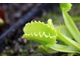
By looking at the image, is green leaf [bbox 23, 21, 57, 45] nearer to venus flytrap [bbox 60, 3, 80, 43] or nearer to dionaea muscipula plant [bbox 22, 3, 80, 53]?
dionaea muscipula plant [bbox 22, 3, 80, 53]

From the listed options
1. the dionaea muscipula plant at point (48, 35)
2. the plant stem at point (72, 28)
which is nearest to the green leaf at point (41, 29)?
the dionaea muscipula plant at point (48, 35)

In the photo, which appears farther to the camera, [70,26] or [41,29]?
[70,26]

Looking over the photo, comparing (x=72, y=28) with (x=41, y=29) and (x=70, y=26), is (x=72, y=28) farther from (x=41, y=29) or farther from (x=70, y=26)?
(x=41, y=29)

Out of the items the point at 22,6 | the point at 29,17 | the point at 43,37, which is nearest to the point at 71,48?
the point at 43,37

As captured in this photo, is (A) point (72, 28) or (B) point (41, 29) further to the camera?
(A) point (72, 28)

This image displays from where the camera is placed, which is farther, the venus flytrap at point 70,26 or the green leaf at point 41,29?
the venus flytrap at point 70,26

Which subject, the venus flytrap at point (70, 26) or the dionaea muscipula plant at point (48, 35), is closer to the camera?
the dionaea muscipula plant at point (48, 35)

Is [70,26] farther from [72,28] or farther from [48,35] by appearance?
[48,35]

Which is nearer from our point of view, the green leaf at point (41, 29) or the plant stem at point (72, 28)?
the green leaf at point (41, 29)

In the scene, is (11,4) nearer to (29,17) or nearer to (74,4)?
(29,17)

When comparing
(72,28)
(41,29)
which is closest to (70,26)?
(72,28)

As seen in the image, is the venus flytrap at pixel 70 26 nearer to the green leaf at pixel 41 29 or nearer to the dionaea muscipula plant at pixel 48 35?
the dionaea muscipula plant at pixel 48 35
